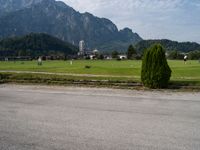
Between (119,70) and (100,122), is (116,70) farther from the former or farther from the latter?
(100,122)

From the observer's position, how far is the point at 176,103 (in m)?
14.5

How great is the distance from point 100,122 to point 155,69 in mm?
10192

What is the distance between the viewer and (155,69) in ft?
66.3

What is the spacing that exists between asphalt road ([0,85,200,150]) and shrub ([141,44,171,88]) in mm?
3161

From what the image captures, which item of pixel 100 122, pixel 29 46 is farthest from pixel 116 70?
pixel 29 46

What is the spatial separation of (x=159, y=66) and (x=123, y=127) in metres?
10.8

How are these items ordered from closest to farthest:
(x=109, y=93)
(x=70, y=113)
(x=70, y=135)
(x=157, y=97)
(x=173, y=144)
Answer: (x=173, y=144) → (x=70, y=135) → (x=70, y=113) → (x=157, y=97) → (x=109, y=93)

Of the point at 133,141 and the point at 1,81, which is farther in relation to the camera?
the point at 1,81

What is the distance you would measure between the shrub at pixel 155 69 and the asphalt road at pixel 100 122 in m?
3.16

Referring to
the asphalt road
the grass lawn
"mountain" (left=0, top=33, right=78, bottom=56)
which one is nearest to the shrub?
the grass lawn

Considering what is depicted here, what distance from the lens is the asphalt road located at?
8.20m

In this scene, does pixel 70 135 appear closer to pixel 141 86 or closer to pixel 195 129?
pixel 195 129

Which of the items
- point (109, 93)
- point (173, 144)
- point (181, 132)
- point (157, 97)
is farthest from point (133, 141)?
point (109, 93)

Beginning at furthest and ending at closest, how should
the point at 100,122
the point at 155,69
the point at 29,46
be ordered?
1. the point at 29,46
2. the point at 155,69
3. the point at 100,122
